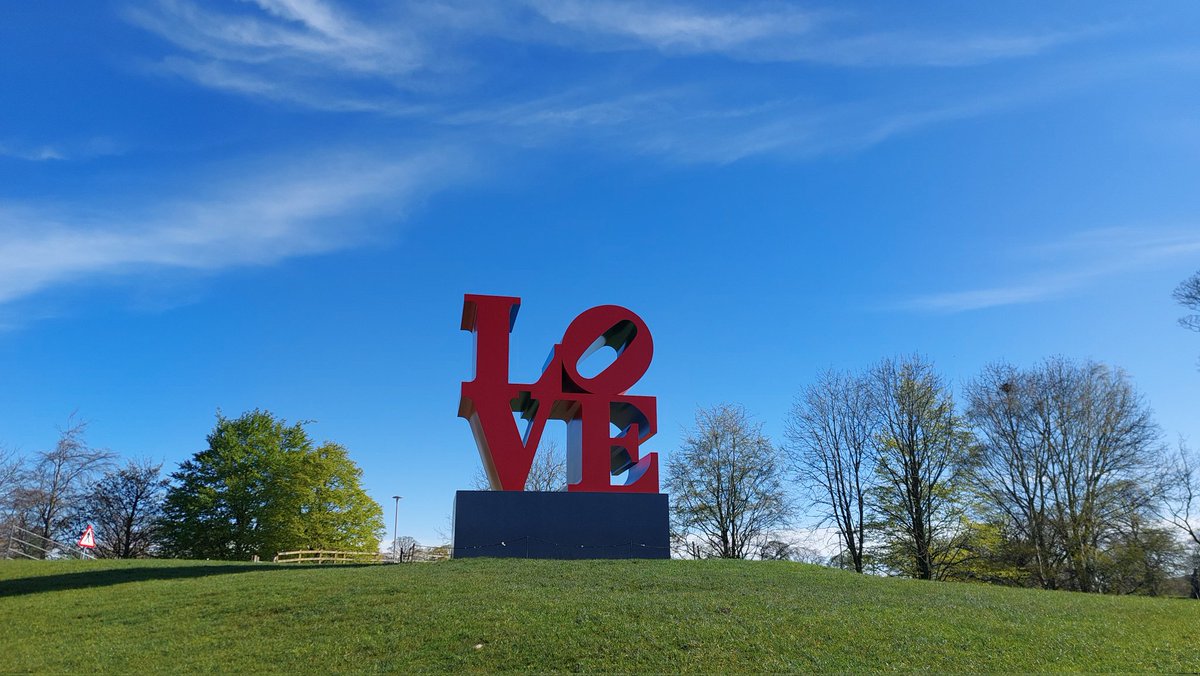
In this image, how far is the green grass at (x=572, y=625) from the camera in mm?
13844

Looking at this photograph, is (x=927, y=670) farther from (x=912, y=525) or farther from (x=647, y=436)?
(x=912, y=525)

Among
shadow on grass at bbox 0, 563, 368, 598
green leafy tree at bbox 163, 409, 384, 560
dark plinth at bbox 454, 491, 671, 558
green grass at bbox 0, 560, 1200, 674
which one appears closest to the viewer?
green grass at bbox 0, 560, 1200, 674

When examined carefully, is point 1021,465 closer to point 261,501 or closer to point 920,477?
point 920,477

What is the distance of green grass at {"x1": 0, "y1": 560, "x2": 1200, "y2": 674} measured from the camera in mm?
13844

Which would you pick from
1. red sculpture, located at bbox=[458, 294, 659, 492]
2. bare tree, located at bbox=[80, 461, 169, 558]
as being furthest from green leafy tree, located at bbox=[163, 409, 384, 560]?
red sculpture, located at bbox=[458, 294, 659, 492]

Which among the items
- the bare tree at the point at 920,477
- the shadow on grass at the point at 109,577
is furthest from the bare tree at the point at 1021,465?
the shadow on grass at the point at 109,577

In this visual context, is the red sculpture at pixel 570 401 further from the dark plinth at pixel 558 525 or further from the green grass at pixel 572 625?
the green grass at pixel 572 625

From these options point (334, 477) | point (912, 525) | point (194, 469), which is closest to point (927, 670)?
point (912, 525)

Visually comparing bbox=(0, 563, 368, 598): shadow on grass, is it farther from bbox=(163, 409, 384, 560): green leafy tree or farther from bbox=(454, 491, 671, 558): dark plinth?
bbox=(163, 409, 384, 560): green leafy tree

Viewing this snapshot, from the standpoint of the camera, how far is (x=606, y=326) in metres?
28.4

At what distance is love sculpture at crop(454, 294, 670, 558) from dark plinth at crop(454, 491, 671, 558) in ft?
0.11

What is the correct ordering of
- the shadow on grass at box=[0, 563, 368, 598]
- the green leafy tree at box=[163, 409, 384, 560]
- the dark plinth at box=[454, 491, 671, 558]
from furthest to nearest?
1. the green leafy tree at box=[163, 409, 384, 560]
2. the dark plinth at box=[454, 491, 671, 558]
3. the shadow on grass at box=[0, 563, 368, 598]

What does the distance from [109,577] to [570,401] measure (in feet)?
50.3

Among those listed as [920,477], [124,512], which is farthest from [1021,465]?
[124,512]
